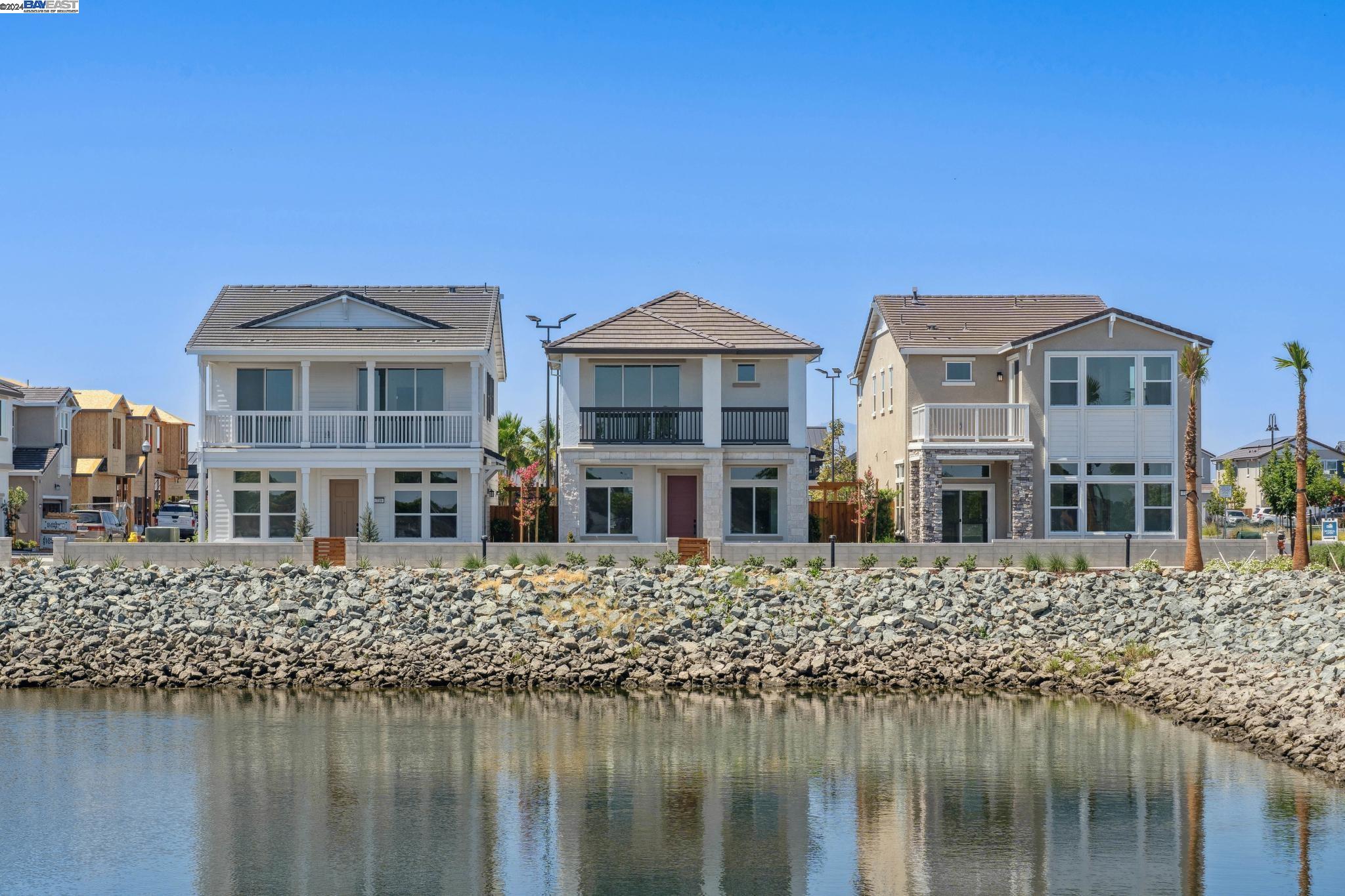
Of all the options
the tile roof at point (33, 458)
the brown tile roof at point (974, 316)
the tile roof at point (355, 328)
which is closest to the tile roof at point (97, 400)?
the tile roof at point (33, 458)

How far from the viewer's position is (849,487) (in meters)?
39.8

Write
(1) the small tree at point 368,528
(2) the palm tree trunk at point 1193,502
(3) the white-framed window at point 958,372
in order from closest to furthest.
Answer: (2) the palm tree trunk at point 1193,502 → (1) the small tree at point 368,528 → (3) the white-framed window at point 958,372

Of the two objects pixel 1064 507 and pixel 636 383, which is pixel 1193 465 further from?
pixel 636 383

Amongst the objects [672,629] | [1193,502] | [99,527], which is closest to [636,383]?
[672,629]

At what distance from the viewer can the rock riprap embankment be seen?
2573cm

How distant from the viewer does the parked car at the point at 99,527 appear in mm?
43125

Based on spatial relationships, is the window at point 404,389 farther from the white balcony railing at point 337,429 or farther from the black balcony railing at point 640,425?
the black balcony railing at point 640,425

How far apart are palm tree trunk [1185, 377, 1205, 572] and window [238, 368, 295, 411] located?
22830 millimetres

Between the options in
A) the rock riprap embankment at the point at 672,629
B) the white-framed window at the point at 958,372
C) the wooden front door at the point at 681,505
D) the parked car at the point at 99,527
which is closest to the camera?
the rock riprap embankment at the point at 672,629

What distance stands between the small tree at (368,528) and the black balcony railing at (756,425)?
9.54 m

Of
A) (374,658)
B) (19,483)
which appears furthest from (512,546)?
(19,483)

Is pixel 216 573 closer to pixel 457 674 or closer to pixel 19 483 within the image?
pixel 457 674

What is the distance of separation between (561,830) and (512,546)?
52.8ft

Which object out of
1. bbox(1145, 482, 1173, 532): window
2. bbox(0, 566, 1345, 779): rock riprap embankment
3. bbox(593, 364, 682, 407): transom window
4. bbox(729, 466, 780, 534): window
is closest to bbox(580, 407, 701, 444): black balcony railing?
bbox(593, 364, 682, 407): transom window
